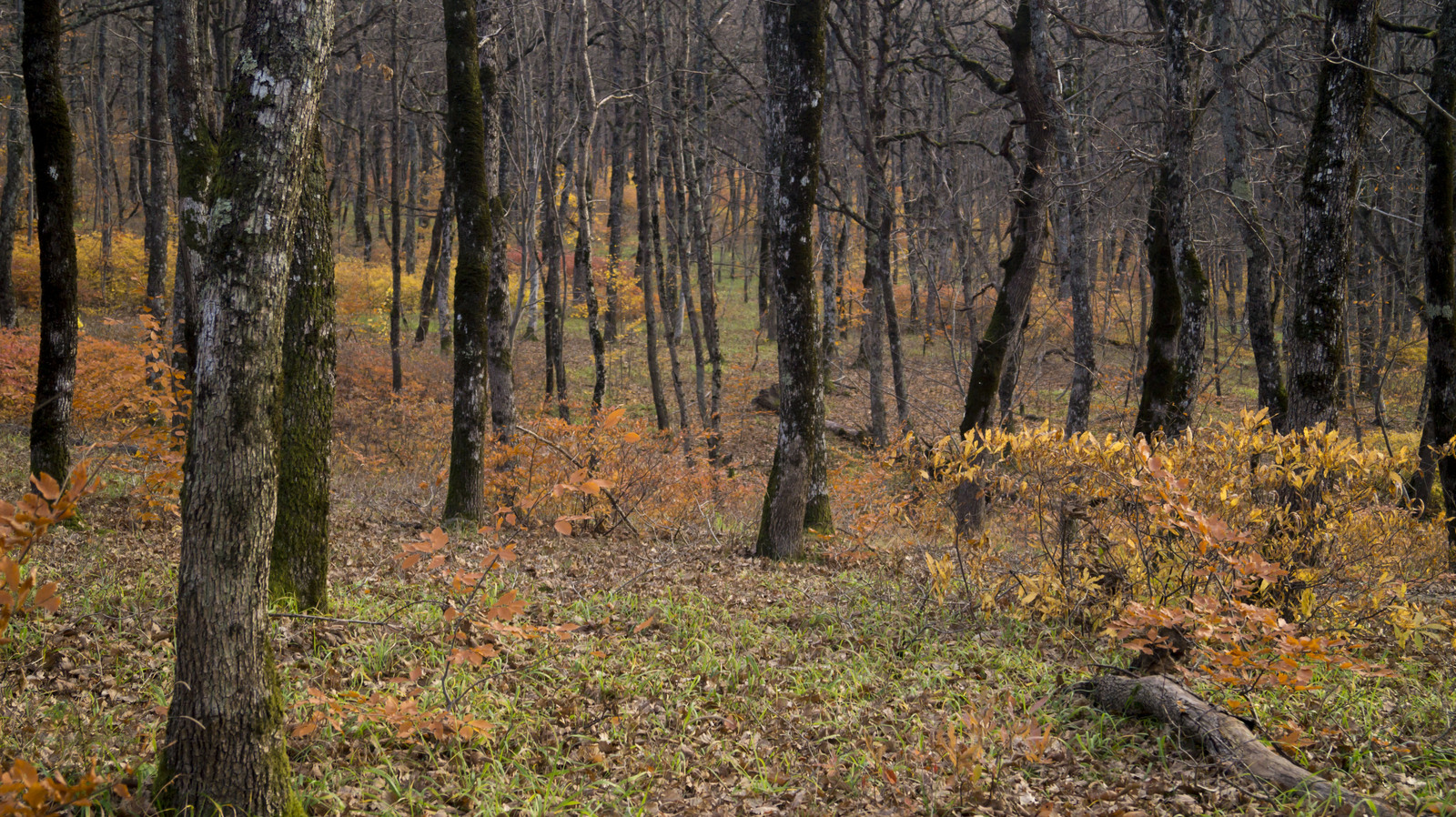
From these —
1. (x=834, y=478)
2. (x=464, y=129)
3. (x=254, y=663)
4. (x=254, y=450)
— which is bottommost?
(x=834, y=478)

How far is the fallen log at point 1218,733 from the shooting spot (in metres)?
3.40

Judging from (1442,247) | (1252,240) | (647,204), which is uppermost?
(647,204)

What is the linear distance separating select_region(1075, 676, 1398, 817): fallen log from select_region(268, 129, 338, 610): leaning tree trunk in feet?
15.8

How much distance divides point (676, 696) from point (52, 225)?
638 centimetres

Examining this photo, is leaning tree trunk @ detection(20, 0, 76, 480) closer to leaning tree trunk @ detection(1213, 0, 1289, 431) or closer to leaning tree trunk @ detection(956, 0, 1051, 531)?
leaning tree trunk @ detection(956, 0, 1051, 531)

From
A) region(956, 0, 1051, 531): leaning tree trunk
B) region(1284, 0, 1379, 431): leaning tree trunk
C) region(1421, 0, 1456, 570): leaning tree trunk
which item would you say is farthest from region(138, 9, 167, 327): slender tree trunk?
region(1421, 0, 1456, 570): leaning tree trunk

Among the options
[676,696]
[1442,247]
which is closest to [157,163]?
[676,696]

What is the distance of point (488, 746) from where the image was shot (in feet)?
13.1

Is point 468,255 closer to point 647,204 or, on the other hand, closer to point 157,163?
point 157,163

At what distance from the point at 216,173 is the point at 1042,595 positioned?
5.43m

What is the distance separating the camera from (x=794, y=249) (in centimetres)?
758

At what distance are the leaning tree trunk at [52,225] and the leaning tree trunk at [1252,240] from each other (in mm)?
11337

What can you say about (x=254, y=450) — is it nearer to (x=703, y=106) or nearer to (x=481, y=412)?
(x=481, y=412)

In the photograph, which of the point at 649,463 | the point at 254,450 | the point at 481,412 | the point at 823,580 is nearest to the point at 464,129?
the point at 481,412
